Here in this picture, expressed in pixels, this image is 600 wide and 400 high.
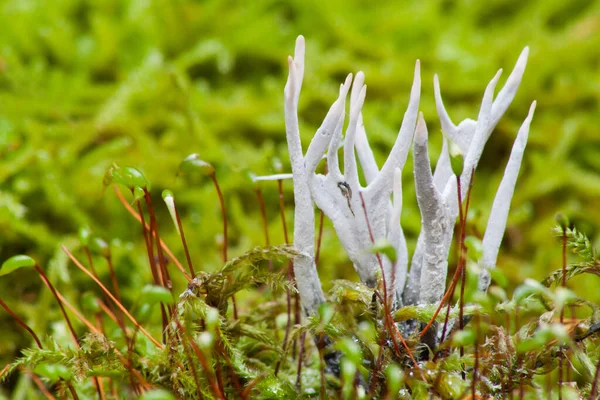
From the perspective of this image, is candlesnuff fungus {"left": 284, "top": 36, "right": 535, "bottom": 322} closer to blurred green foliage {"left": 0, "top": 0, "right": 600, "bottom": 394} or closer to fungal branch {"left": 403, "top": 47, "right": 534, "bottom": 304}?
fungal branch {"left": 403, "top": 47, "right": 534, "bottom": 304}

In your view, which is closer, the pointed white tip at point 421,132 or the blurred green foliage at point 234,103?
the pointed white tip at point 421,132

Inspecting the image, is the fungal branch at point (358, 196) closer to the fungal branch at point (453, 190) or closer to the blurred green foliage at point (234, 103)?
the fungal branch at point (453, 190)

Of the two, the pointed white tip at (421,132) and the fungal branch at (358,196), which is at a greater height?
the pointed white tip at (421,132)

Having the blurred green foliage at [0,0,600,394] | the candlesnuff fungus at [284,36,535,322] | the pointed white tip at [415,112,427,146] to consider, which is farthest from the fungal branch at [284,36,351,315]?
the blurred green foliage at [0,0,600,394]

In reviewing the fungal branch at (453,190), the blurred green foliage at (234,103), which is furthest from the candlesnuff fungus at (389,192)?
the blurred green foliage at (234,103)

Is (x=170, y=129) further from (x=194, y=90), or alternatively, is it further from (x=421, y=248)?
(x=421, y=248)

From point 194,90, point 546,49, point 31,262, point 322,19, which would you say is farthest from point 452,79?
point 31,262
